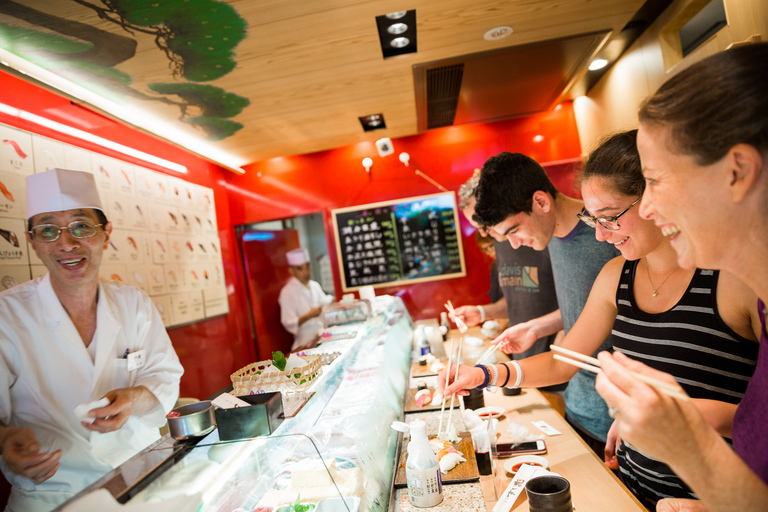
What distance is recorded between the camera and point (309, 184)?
5543 mm

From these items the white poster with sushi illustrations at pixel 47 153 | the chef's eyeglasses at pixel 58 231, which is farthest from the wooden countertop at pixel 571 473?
the white poster with sushi illustrations at pixel 47 153

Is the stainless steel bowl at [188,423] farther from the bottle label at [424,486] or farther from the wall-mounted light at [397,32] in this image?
the wall-mounted light at [397,32]

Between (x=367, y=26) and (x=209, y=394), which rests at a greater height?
(x=367, y=26)

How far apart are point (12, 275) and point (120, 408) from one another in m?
1.59

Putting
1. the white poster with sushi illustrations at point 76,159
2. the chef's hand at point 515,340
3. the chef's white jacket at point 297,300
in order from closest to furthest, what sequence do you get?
the chef's hand at point 515,340 → the white poster with sushi illustrations at point 76,159 → the chef's white jacket at point 297,300

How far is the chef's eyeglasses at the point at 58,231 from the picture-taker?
2.19 m

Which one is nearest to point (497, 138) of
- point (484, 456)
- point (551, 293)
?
point (551, 293)

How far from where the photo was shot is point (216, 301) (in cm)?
498

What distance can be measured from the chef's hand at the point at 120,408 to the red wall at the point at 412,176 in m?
3.42

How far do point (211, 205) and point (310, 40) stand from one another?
9.96ft

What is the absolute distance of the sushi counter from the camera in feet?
3.44

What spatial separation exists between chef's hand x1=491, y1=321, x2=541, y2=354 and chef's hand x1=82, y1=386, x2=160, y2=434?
5.71ft

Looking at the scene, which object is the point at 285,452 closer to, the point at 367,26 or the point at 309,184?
the point at 367,26

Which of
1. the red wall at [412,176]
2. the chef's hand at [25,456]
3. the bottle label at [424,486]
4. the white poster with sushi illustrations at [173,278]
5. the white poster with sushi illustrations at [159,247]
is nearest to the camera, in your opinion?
the bottle label at [424,486]
